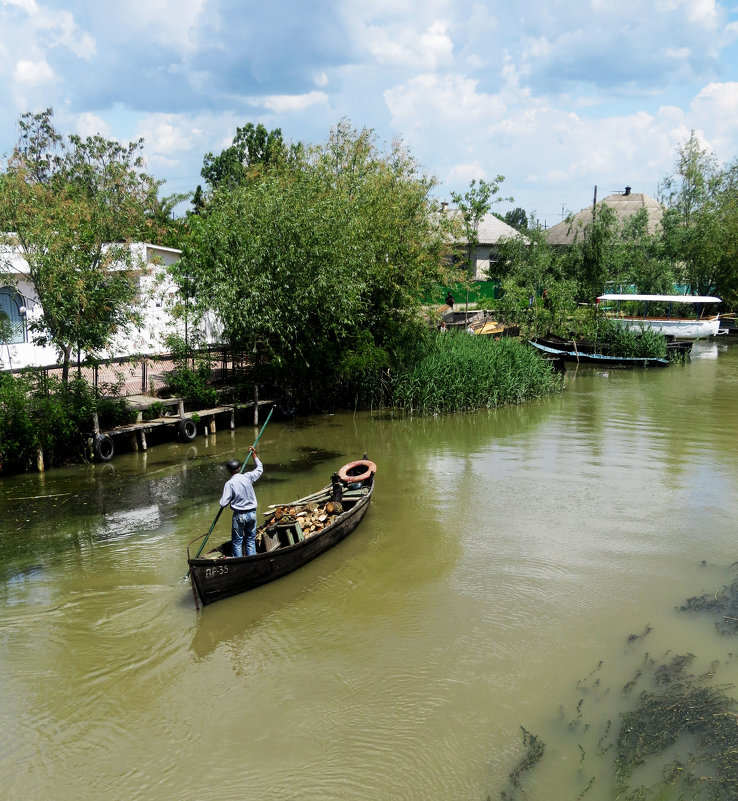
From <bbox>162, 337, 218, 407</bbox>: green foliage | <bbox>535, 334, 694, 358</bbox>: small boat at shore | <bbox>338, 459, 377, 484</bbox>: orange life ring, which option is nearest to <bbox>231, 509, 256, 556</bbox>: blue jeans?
<bbox>338, 459, 377, 484</bbox>: orange life ring

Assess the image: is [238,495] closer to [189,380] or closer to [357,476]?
[357,476]

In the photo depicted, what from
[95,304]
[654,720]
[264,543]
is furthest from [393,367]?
[654,720]

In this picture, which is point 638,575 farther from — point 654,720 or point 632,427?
point 632,427

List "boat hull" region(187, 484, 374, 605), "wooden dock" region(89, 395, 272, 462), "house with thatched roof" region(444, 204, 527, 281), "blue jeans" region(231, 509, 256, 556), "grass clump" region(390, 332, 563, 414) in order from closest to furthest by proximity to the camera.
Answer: "boat hull" region(187, 484, 374, 605) < "blue jeans" region(231, 509, 256, 556) < "wooden dock" region(89, 395, 272, 462) < "grass clump" region(390, 332, 563, 414) < "house with thatched roof" region(444, 204, 527, 281)

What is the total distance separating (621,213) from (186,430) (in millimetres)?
55038

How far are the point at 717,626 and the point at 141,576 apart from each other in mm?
8862

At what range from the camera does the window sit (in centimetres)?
2330

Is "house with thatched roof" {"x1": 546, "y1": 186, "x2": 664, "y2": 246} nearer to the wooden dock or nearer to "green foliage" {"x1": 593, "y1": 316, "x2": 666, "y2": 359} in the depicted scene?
"green foliage" {"x1": 593, "y1": 316, "x2": 666, "y2": 359}

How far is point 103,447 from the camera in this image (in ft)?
58.1

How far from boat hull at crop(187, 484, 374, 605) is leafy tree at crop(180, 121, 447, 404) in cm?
888

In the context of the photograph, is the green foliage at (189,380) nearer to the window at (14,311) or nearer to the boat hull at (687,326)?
the window at (14,311)

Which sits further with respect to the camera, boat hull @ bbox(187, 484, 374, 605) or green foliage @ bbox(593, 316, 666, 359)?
green foliage @ bbox(593, 316, 666, 359)

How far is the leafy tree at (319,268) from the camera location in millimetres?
19141

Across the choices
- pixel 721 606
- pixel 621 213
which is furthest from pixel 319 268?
pixel 621 213
